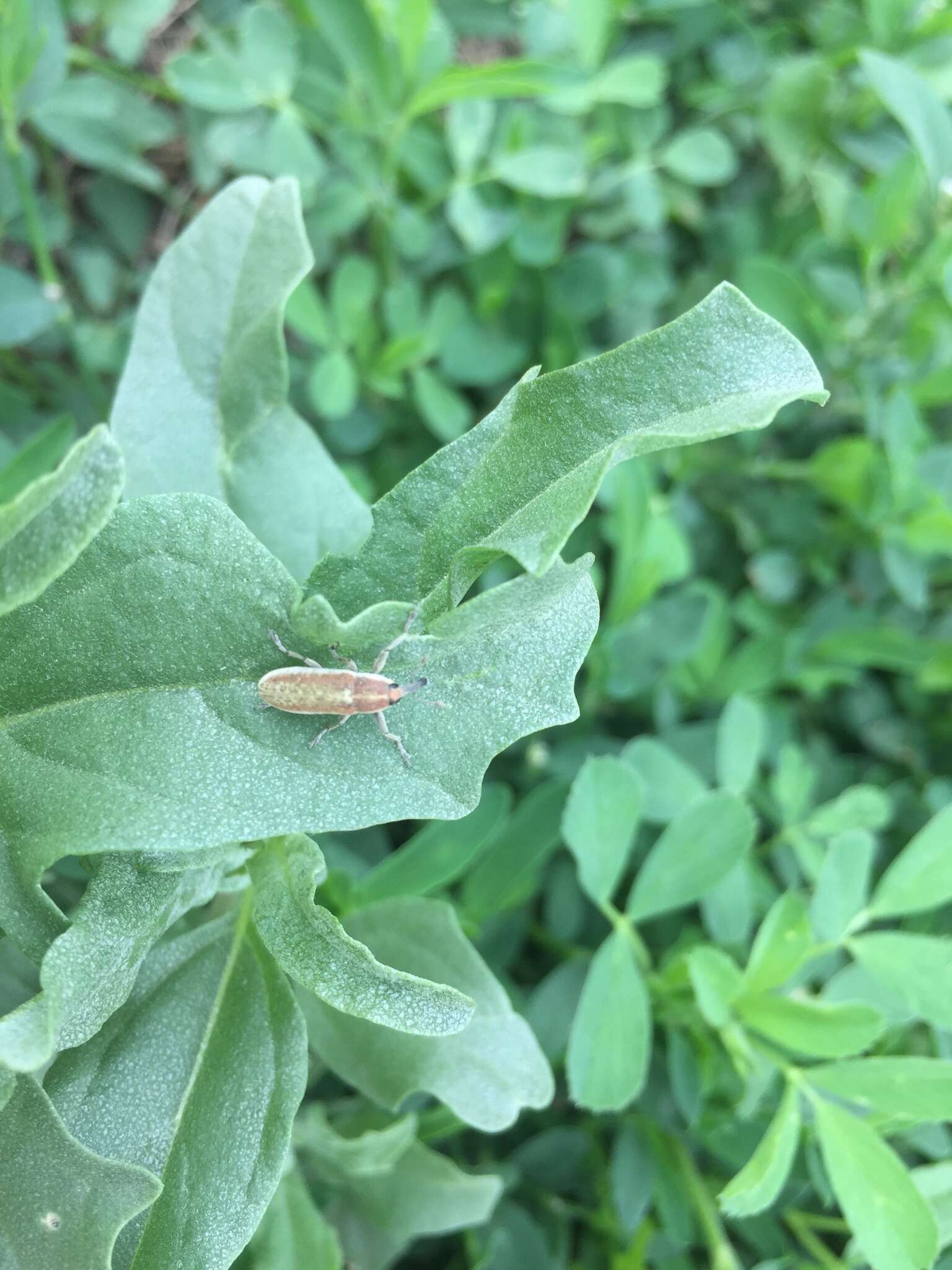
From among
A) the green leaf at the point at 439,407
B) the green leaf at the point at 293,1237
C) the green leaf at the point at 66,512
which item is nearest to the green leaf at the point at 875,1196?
the green leaf at the point at 293,1237

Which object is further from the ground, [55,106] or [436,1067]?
[55,106]

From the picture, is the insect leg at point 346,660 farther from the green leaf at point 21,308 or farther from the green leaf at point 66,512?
the green leaf at point 21,308

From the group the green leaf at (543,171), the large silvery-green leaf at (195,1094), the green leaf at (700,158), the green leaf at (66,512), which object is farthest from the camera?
the green leaf at (700,158)

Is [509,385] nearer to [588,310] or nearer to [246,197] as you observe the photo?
[588,310]

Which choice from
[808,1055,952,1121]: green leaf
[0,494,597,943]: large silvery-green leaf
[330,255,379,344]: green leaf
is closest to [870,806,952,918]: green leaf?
[808,1055,952,1121]: green leaf

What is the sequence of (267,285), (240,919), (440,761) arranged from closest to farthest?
(440,761)
(240,919)
(267,285)

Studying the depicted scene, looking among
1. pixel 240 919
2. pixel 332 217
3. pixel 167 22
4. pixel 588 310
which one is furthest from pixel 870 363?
pixel 240 919
